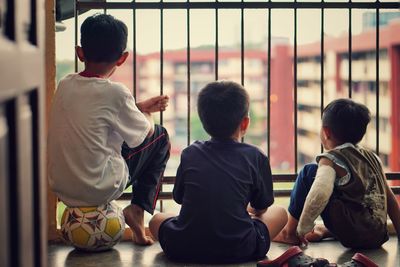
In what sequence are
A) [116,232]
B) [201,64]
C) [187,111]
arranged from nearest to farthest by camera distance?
[116,232]
[187,111]
[201,64]

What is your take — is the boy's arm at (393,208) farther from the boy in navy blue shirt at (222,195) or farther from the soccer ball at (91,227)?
the soccer ball at (91,227)

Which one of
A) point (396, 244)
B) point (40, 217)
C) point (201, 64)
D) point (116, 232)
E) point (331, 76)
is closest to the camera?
point (40, 217)

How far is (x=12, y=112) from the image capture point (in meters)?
1.43

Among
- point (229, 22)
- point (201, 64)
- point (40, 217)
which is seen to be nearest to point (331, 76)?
point (201, 64)

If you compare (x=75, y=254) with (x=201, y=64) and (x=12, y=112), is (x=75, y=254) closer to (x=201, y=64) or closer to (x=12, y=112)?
(x=12, y=112)

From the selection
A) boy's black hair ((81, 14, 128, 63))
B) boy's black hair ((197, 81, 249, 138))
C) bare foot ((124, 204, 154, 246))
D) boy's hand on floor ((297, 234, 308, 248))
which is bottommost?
boy's hand on floor ((297, 234, 308, 248))

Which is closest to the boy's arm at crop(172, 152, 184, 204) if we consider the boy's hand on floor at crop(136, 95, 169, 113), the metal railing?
the boy's hand on floor at crop(136, 95, 169, 113)

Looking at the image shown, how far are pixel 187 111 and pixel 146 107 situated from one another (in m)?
0.36

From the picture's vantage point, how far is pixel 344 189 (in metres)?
3.35

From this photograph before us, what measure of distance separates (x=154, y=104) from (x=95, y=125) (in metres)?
0.36

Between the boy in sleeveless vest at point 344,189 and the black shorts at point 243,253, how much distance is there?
208 millimetres

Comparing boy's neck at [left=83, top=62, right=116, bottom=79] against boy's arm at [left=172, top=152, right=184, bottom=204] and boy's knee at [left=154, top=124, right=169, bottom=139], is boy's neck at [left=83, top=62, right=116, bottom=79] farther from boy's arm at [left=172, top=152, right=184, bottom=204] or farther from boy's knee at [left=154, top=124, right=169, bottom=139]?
boy's arm at [left=172, top=152, right=184, bottom=204]

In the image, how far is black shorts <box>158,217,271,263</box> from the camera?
3.11 metres

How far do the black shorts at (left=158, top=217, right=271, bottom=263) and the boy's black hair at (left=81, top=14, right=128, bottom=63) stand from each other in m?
0.80
